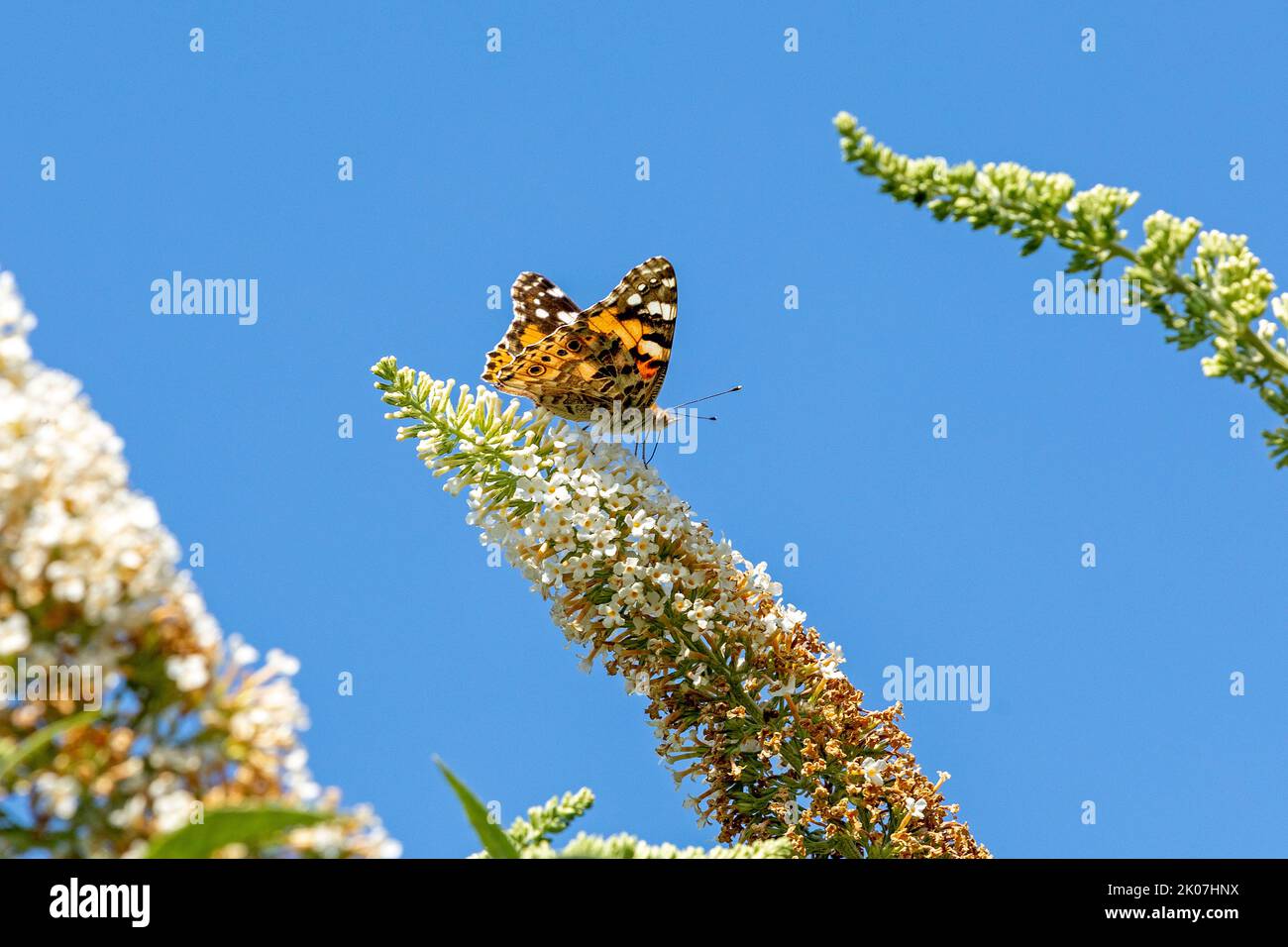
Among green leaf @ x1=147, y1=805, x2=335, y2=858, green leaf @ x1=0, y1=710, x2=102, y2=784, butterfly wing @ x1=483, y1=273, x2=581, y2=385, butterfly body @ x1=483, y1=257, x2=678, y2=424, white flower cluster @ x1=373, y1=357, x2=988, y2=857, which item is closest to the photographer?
green leaf @ x1=147, y1=805, x2=335, y2=858

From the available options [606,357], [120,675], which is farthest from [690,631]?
[120,675]

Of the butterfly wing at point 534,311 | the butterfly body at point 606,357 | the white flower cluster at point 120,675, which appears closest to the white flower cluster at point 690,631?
the butterfly body at point 606,357

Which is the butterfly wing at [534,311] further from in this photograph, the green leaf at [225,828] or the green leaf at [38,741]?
the green leaf at [225,828]

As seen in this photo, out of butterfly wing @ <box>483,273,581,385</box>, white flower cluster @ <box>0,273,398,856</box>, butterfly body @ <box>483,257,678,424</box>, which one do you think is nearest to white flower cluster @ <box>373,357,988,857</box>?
butterfly body @ <box>483,257,678,424</box>

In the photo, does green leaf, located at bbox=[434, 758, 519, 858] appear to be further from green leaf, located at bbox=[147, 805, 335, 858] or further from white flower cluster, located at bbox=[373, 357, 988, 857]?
white flower cluster, located at bbox=[373, 357, 988, 857]

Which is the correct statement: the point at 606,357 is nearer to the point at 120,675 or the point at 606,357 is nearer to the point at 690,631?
the point at 690,631

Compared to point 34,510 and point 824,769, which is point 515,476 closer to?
point 824,769
